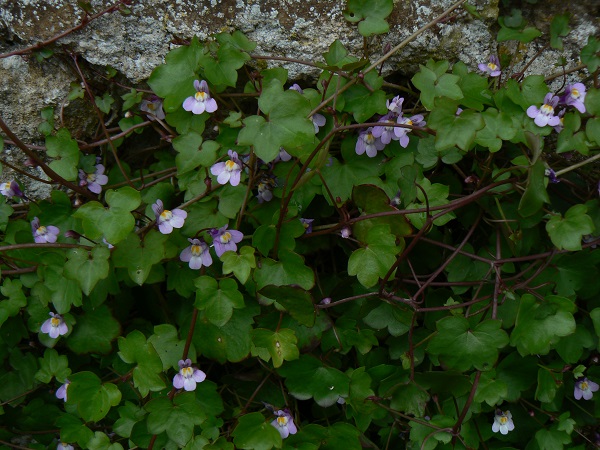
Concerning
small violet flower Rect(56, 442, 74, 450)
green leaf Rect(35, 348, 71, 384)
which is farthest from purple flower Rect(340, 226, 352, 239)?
small violet flower Rect(56, 442, 74, 450)

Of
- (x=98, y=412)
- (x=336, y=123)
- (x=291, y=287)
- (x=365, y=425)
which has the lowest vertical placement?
(x=365, y=425)

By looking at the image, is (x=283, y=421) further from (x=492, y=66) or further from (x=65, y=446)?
(x=492, y=66)

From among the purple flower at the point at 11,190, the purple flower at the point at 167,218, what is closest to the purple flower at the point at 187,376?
the purple flower at the point at 167,218

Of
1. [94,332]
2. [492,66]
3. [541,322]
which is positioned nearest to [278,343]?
[94,332]

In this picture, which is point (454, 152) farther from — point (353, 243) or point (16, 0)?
point (16, 0)

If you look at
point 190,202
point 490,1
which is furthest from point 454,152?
point 190,202

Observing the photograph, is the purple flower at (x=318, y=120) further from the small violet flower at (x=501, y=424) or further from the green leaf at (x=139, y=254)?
the small violet flower at (x=501, y=424)

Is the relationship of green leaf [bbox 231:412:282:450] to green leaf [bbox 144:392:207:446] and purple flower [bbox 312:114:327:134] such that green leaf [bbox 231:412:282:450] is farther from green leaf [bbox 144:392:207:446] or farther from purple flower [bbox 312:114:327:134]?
purple flower [bbox 312:114:327:134]
